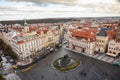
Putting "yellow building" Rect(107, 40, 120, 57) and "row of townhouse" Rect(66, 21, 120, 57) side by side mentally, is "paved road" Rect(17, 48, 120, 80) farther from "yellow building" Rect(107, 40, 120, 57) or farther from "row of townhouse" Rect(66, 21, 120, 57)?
"yellow building" Rect(107, 40, 120, 57)

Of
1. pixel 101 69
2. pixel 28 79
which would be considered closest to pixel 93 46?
pixel 101 69

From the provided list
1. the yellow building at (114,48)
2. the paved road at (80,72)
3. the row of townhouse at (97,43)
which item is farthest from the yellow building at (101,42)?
the paved road at (80,72)

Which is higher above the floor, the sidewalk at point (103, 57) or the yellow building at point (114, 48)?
the yellow building at point (114, 48)

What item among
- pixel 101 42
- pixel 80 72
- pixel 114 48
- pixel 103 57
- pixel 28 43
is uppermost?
pixel 28 43

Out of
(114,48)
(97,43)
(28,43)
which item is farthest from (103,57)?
(28,43)

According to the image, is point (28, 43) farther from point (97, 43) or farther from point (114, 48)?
point (114, 48)

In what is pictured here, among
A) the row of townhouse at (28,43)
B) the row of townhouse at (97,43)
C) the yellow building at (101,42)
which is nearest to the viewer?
the row of townhouse at (28,43)

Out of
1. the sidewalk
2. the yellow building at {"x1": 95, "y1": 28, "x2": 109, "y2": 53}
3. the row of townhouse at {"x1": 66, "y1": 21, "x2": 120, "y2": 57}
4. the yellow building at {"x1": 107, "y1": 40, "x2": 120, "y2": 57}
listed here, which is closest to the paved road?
the sidewalk

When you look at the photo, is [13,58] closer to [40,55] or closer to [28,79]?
[40,55]

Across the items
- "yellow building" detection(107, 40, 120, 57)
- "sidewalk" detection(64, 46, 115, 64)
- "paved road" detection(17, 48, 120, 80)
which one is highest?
"yellow building" detection(107, 40, 120, 57)

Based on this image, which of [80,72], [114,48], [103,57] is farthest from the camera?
[114,48]

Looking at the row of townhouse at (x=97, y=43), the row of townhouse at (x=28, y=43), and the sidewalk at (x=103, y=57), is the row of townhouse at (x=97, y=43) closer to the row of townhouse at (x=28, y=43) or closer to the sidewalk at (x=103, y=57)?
the sidewalk at (x=103, y=57)
